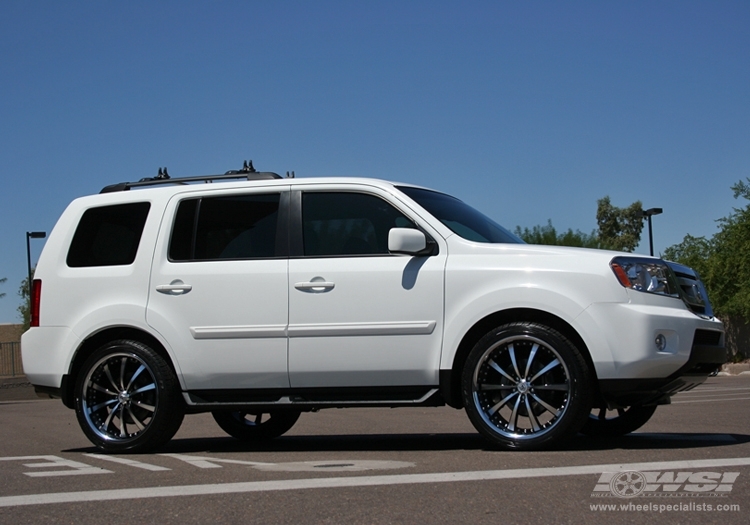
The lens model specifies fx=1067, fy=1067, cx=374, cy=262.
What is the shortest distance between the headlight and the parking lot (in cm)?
107

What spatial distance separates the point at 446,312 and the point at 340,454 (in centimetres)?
126

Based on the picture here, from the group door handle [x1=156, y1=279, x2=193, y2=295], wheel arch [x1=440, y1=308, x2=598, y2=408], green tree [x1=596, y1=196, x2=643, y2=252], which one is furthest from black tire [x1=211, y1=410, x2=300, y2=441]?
green tree [x1=596, y1=196, x2=643, y2=252]

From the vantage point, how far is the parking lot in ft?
15.7

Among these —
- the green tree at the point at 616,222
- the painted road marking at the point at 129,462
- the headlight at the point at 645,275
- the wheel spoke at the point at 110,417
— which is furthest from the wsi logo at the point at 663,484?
the green tree at the point at 616,222

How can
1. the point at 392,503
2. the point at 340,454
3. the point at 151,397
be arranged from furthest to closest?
the point at 151,397 → the point at 340,454 → the point at 392,503

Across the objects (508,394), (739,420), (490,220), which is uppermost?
(490,220)

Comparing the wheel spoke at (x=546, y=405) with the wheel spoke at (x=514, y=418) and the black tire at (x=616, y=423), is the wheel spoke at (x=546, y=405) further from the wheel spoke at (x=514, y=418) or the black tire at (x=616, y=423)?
the black tire at (x=616, y=423)

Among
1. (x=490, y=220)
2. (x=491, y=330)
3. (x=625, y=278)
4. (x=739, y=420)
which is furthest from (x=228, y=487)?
(x=739, y=420)

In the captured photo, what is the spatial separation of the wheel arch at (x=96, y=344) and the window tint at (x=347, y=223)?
147 cm

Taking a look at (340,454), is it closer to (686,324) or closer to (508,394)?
(508,394)

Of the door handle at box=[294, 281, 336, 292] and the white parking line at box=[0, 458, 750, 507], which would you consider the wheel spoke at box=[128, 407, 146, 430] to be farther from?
the white parking line at box=[0, 458, 750, 507]

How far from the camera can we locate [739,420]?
33.6ft

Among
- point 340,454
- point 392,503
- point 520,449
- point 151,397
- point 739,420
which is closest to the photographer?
point 392,503

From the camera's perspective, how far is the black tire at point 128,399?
8.11 meters
